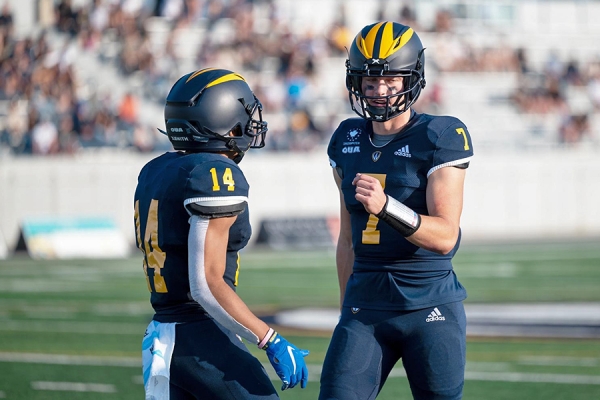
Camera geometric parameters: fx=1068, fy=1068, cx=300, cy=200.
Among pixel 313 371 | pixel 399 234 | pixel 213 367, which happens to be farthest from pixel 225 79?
pixel 313 371

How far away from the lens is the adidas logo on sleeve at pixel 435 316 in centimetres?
407

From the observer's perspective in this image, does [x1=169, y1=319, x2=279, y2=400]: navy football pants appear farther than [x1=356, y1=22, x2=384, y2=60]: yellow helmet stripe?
No

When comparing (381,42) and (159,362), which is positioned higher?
(381,42)

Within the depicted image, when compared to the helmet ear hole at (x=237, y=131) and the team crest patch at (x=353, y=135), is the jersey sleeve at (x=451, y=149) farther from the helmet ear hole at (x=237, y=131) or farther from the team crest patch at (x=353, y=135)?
the helmet ear hole at (x=237, y=131)

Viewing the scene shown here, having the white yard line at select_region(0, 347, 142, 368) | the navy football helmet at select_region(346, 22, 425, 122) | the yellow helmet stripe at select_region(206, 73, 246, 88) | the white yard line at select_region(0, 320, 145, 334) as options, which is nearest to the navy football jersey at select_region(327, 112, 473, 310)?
the navy football helmet at select_region(346, 22, 425, 122)

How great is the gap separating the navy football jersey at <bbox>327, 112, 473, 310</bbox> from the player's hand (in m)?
0.29

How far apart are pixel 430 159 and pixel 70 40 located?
1719 cm

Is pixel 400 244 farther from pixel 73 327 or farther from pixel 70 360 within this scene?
pixel 73 327

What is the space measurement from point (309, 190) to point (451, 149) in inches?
631

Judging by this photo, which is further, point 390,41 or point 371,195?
point 390,41

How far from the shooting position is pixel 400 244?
13.4ft

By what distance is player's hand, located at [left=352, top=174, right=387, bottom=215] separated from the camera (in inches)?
149

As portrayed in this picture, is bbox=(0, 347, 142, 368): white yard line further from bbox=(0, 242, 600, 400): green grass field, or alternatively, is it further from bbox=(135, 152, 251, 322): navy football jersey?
bbox=(135, 152, 251, 322): navy football jersey

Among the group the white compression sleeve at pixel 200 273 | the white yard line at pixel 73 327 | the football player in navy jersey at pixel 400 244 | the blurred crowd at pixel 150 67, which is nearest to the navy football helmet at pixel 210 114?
the white compression sleeve at pixel 200 273
